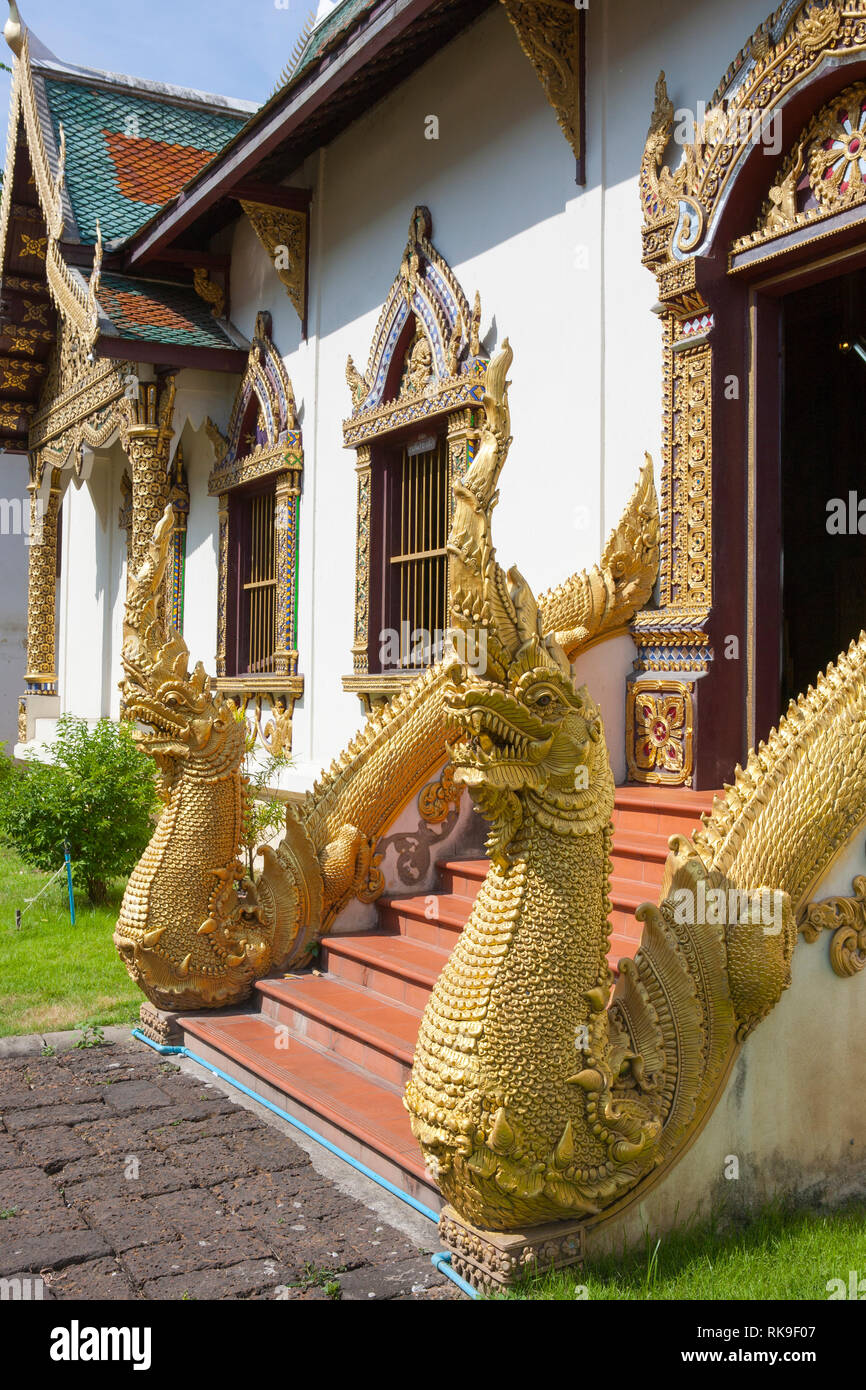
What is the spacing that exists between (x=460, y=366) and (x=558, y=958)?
4.61m

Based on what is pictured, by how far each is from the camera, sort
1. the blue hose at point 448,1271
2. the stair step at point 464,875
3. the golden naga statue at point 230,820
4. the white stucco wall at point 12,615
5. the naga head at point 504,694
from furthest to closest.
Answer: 1. the white stucco wall at point 12,615
2. the stair step at point 464,875
3. the golden naga statue at point 230,820
4. the blue hose at point 448,1271
5. the naga head at point 504,694

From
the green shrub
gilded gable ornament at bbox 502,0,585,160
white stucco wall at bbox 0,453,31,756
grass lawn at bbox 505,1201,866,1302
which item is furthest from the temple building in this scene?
white stucco wall at bbox 0,453,31,756

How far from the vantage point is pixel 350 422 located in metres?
8.02

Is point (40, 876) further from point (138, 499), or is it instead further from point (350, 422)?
point (350, 422)

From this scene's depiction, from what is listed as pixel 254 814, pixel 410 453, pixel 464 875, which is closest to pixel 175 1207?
pixel 464 875

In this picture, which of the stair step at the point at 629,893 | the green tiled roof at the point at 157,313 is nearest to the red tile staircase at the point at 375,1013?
the stair step at the point at 629,893

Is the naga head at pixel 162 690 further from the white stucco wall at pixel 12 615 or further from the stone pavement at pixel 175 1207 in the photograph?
the white stucco wall at pixel 12 615

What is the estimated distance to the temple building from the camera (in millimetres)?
5000

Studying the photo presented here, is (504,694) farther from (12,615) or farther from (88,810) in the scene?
(12,615)

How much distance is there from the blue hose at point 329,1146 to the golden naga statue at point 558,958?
0.18 metres

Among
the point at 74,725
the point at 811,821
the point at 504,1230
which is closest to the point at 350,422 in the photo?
the point at 74,725

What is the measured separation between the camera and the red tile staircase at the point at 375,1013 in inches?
155

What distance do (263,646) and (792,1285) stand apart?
737 centimetres

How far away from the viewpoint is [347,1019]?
4.58m
